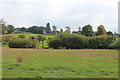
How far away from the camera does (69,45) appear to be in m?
46.9

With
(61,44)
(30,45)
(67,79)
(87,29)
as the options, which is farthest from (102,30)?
(67,79)

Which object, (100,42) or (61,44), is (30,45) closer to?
(61,44)

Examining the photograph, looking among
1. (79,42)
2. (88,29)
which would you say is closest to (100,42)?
(79,42)

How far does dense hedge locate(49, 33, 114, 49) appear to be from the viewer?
1850 inches

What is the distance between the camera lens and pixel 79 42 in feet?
154

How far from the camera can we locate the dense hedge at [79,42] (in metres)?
47.0

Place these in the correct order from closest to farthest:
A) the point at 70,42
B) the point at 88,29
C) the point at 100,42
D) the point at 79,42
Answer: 1. the point at 79,42
2. the point at 70,42
3. the point at 100,42
4. the point at 88,29

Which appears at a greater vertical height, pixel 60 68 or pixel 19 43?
pixel 19 43

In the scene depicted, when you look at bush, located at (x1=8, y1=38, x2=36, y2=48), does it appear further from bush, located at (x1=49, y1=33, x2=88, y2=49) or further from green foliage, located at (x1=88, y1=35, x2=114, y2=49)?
green foliage, located at (x1=88, y1=35, x2=114, y2=49)

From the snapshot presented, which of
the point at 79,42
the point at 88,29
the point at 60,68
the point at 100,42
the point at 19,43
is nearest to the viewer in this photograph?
the point at 60,68

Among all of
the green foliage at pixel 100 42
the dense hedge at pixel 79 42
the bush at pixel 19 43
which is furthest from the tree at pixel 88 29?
the bush at pixel 19 43

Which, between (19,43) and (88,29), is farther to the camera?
(88,29)

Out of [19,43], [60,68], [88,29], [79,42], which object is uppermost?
[88,29]

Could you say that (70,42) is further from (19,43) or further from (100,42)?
(19,43)
